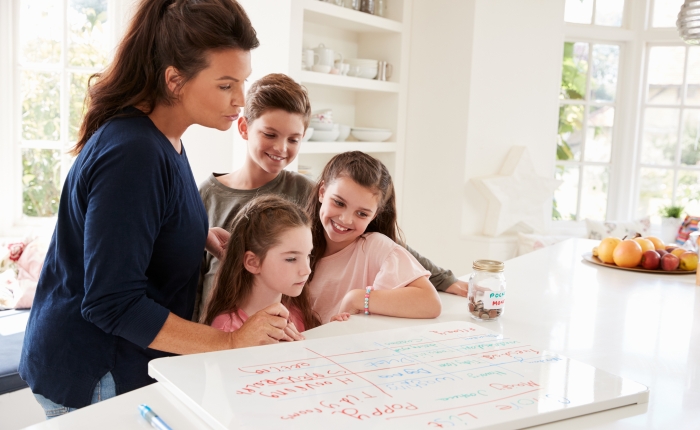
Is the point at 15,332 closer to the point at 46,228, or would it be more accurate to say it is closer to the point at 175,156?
the point at 46,228

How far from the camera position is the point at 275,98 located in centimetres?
177

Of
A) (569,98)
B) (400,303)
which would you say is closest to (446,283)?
(400,303)

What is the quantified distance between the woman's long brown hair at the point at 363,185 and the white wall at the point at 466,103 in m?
2.57

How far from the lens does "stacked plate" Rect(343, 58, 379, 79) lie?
4041 millimetres

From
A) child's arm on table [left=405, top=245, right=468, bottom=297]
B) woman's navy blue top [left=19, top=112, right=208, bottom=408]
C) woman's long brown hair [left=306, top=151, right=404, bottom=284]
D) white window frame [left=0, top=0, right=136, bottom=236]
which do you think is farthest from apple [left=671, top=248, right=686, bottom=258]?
white window frame [left=0, top=0, right=136, bottom=236]

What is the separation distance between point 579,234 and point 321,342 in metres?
4.10

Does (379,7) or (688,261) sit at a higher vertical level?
(379,7)

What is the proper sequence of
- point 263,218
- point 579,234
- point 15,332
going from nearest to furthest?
1. point 263,218
2. point 15,332
3. point 579,234

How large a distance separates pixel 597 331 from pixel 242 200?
0.94 metres

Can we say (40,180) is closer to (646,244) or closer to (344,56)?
(344,56)

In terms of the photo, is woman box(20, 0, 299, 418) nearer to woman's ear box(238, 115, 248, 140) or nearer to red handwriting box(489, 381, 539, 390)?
red handwriting box(489, 381, 539, 390)

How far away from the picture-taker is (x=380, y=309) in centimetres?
143

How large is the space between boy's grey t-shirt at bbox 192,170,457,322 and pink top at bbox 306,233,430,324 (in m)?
0.14

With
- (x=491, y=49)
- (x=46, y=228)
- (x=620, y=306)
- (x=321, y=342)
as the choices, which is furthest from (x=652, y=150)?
(x=321, y=342)
